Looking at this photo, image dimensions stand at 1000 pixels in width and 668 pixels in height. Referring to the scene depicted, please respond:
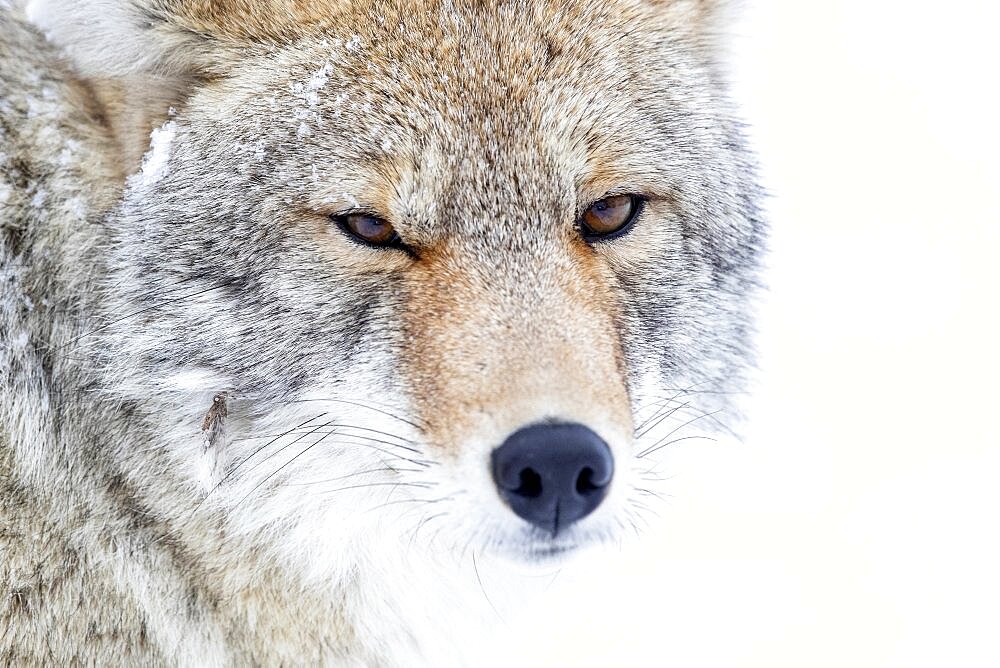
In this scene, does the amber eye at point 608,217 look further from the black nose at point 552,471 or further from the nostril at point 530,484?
the nostril at point 530,484

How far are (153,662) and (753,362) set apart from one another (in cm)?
233

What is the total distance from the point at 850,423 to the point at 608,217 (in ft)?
15.8

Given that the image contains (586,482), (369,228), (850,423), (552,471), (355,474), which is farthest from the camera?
(850,423)

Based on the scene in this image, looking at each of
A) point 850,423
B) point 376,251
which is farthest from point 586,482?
point 850,423

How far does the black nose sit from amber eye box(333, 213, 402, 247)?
2.46ft

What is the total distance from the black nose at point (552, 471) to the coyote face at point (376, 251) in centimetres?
2

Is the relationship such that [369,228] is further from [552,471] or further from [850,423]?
[850,423]

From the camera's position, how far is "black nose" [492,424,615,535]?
2.78 metres

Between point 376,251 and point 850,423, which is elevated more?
point 376,251

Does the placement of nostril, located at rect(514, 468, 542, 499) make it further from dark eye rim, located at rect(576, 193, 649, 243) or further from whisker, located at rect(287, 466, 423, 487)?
dark eye rim, located at rect(576, 193, 649, 243)

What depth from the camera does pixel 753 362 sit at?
4047mm

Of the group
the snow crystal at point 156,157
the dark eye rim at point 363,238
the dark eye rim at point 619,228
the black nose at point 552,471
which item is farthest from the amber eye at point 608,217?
the snow crystal at point 156,157

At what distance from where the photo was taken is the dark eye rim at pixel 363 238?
3125 millimetres

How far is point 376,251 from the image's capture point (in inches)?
125
